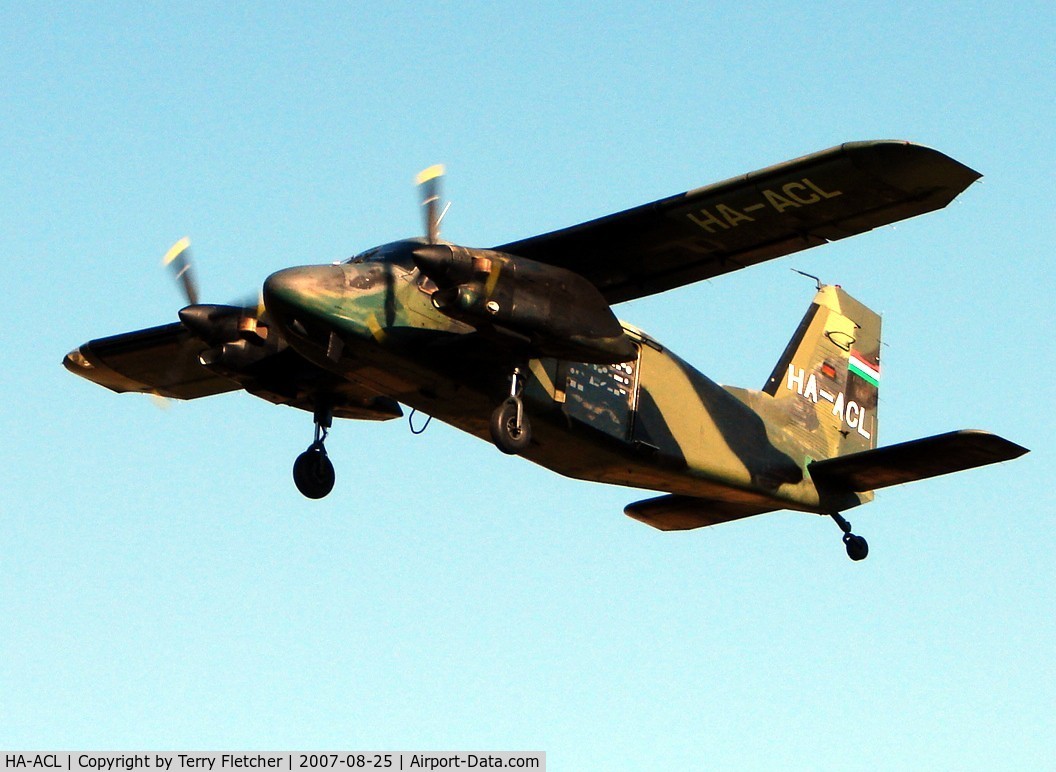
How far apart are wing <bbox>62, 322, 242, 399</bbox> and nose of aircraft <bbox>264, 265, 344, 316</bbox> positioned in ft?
12.5

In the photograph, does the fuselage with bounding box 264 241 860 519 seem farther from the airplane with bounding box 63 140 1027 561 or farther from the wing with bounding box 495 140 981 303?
the wing with bounding box 495 140 981 303

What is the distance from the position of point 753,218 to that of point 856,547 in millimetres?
5480

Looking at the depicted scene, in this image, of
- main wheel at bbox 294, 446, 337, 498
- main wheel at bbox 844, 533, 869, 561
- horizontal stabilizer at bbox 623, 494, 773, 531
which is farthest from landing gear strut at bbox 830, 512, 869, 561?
main wheel at bbox 294, 446, 337, 498

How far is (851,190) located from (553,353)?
3702 mm

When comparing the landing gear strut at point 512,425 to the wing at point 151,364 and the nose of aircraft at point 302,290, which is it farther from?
the wing at point 151,364

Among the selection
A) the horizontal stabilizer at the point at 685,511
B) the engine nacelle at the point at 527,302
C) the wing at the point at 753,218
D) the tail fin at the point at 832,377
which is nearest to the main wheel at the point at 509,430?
the engine nacelle at the point at 527,302

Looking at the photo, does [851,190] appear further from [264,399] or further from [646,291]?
[264,399]

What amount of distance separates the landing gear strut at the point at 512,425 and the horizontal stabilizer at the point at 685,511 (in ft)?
14.9

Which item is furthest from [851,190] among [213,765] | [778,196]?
[213,765]

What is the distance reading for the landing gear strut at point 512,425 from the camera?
1827 cm

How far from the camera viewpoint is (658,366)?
20.7 metres

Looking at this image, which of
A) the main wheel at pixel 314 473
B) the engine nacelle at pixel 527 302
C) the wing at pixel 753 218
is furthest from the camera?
the main wheel at pixel 314 473

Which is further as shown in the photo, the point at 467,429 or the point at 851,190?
the point at 467,429

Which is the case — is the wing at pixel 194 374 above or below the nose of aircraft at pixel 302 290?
above
